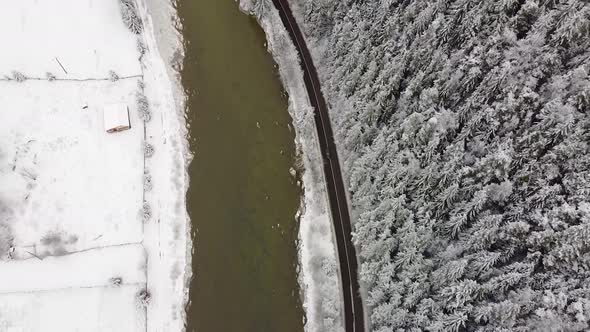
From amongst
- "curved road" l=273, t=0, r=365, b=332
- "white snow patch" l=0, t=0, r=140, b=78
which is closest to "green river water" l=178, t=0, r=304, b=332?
"curved road" l=273, t=0, r=365, b=332

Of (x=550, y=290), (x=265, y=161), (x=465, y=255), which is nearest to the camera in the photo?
(x=550, y=290)

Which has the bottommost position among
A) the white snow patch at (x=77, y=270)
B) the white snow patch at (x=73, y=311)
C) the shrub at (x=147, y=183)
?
the white snow patch at (x=73, y=311)

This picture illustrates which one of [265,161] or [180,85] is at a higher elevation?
[180,85]

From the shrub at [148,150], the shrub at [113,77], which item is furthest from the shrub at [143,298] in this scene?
the shrub at [113,77]

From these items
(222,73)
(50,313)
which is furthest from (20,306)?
(222,73)

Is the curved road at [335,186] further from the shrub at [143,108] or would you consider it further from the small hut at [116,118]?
the small hut at [116,118]

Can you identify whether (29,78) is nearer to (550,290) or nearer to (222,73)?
(222,73)

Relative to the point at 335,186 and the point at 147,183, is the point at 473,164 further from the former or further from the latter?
the point at 147,183
